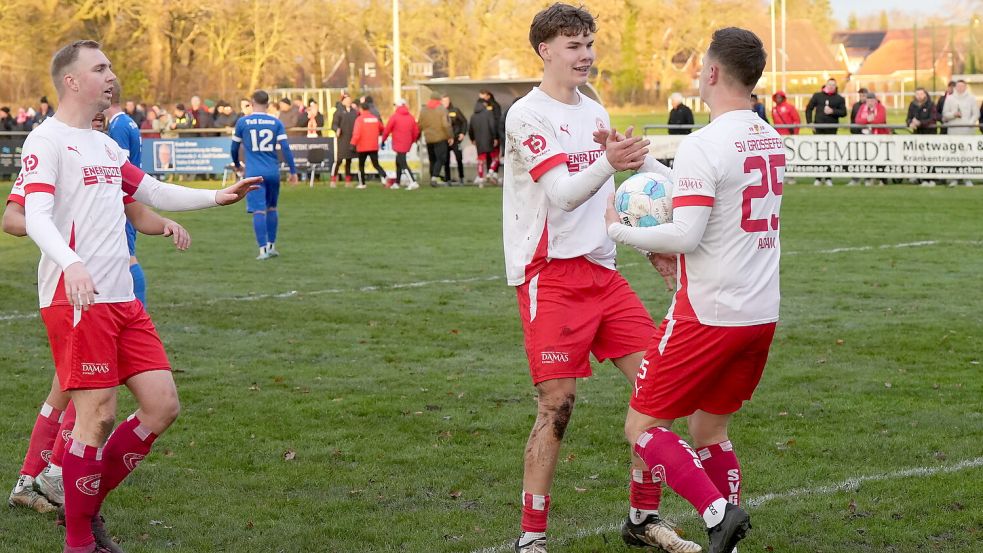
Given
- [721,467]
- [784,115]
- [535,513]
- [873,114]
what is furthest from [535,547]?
[784,115]

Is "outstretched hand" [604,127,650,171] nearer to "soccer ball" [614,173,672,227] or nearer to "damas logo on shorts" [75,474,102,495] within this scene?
"soccer ball" [614,173,672,227]

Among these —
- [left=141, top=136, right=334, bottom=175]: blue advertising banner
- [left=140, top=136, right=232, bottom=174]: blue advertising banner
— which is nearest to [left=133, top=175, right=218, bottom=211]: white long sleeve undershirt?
[left=141, top=136, right=334, bottom=175]: blue advertising banner

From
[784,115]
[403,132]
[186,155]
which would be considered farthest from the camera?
[186,155]

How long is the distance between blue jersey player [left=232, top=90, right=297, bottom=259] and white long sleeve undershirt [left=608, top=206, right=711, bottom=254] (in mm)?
11917

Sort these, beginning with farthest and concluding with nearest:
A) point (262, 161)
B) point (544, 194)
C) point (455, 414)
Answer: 1. point (262, 161)
2. point (455, 414)
3. point (544, 194)

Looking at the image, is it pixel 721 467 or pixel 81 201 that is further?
pixel 81 201

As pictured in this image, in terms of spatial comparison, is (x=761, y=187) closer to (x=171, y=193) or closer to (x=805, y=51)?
(x=171, y=193)

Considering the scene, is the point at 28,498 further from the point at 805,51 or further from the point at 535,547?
the point at 805,51

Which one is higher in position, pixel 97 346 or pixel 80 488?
pixel 97 346

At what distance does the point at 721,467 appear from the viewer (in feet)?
16.5

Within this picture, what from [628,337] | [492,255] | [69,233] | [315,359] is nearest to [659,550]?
[628,337]

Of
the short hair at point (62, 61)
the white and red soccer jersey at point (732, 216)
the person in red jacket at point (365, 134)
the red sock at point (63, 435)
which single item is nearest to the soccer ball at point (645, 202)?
the white and red soccer jersey at point (732, 216)

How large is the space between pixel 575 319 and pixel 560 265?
23cm

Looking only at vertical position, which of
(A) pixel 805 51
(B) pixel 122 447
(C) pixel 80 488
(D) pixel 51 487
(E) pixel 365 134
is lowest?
(D) pixel 51 487
